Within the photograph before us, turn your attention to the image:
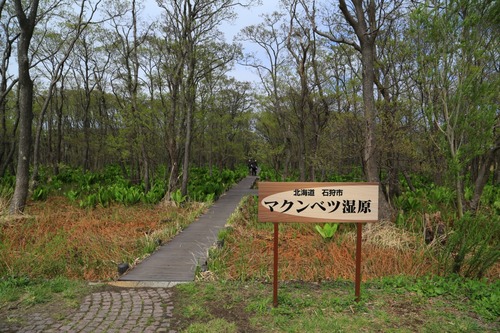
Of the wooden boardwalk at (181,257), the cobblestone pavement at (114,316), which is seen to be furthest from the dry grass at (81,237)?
the cobblestone pavement at (114,316)

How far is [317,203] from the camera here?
3.61m

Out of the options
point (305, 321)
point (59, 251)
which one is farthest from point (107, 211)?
point (305, 321)

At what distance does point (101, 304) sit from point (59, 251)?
222 cm

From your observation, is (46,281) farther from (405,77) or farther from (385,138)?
(405,77)

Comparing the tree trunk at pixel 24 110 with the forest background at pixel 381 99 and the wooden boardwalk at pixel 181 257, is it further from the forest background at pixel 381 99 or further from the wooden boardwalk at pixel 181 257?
the wooden boardwalk at pixel 181 257

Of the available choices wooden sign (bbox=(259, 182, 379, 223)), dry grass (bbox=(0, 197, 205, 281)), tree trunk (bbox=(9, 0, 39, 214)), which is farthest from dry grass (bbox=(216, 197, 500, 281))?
tree trunk (bbox=(9, 0, 39, 214))

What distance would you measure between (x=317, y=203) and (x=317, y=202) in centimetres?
1

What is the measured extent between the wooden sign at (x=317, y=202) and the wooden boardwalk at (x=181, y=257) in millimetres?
1678

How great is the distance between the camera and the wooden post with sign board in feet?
11.8

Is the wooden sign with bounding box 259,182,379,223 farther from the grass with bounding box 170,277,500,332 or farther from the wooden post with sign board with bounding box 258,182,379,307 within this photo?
the grass with bounding box 170,277,500,332

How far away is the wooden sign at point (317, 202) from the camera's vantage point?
3.59m

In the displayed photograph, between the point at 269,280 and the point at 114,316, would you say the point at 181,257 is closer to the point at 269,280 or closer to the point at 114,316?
the point at 269,280

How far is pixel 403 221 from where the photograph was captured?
21.2 feet

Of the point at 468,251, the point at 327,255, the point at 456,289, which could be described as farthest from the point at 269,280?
the point at 468,251
